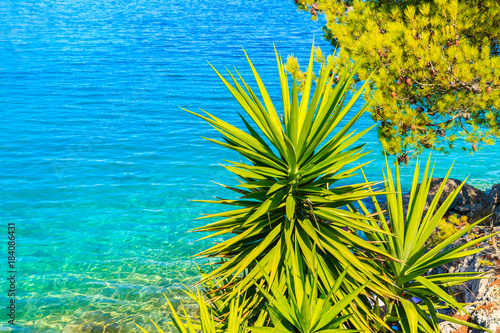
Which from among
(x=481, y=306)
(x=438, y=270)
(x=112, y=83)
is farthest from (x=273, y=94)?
(x=481, y=306)

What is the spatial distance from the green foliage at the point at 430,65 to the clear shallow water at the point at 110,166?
5.46 metres

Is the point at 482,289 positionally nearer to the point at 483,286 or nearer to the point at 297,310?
the point at 483,286

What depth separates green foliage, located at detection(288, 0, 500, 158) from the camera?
6.60 m

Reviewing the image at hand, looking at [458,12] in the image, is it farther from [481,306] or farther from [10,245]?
[10,245]

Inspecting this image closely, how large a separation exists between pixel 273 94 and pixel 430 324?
1909 centimetres

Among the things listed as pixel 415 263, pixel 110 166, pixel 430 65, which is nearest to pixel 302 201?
pixel 415 263

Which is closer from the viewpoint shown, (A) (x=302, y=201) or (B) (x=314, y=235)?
(B) (x=314, y=235)

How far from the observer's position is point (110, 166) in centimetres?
1451

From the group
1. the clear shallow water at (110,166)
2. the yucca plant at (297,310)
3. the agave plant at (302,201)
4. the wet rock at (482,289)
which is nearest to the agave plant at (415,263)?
the agave plant at (302,201)

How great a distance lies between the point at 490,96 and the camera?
21.6 ft

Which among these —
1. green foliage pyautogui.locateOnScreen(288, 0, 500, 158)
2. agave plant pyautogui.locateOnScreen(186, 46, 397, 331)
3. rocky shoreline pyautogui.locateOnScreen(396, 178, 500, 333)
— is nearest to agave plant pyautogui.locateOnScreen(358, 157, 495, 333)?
agave plant pyautogui.locateOnScreen(186, 46, 397, 331)

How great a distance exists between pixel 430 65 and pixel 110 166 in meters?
11.4

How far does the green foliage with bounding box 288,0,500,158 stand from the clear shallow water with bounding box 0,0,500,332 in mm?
5457

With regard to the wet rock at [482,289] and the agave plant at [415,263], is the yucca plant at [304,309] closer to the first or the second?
the agave plant at [415,263]
